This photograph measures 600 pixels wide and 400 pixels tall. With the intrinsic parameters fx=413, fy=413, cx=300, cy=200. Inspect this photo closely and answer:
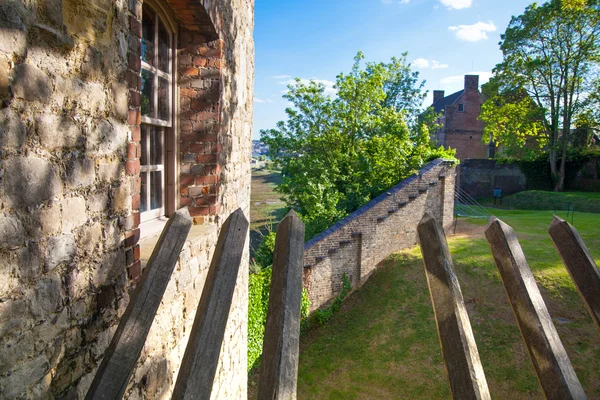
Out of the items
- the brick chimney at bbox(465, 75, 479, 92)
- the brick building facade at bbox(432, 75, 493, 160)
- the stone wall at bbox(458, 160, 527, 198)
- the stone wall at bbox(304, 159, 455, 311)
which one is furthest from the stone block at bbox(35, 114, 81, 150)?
the brick chimney at bbox(465, 75, 479, 92)

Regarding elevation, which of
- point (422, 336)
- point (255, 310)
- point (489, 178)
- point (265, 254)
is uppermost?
point (489, 178)

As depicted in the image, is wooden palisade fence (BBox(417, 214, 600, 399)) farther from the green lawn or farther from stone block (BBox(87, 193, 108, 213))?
the green lawn

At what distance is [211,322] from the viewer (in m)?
1.00

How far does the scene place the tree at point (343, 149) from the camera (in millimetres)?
15039

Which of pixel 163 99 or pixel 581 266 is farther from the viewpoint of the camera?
pixel 163 99

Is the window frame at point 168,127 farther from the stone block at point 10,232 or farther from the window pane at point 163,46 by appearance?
the stone block at point 10,232

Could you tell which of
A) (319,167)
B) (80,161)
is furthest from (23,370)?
(319,167)

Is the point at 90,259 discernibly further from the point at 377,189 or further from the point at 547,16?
the point at 547,16

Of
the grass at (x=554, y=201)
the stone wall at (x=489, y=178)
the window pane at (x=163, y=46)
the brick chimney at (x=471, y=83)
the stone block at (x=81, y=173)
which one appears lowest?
the grass at (x=554, y=201)

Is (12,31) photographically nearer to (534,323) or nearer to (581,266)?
(534,323)

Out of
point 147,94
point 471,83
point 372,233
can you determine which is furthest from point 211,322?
point 471,83

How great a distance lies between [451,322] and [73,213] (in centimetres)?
124

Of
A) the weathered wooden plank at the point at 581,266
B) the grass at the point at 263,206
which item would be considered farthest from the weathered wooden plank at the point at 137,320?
the grass at the point at 263,206

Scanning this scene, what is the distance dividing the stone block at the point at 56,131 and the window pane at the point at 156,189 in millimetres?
1505
